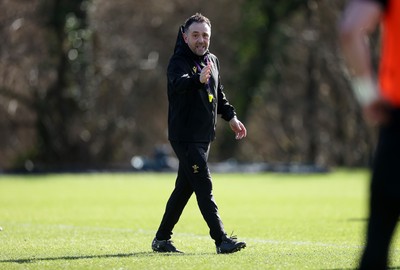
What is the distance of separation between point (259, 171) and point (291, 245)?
28597mm

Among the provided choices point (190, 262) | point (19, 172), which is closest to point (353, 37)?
point (190, 262)

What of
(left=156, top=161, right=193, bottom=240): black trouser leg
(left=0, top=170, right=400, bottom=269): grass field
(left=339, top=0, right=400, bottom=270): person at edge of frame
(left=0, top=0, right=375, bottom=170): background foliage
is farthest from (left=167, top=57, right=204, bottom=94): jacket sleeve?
(left=0, top=0, right=375, bottom=170): background foliage

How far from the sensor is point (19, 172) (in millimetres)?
36062

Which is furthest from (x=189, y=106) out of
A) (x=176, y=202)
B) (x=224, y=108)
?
(x=176, y=202)

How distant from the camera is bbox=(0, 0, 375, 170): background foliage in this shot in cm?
4047

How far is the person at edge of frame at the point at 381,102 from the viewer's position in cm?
519

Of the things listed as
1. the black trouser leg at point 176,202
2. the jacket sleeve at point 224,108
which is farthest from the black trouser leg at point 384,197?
the jacket sleeve at point 224,108

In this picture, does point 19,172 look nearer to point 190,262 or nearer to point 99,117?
point 99,117

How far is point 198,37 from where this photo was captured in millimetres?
9938

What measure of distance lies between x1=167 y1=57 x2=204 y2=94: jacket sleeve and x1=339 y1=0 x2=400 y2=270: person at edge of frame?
421 centimetres

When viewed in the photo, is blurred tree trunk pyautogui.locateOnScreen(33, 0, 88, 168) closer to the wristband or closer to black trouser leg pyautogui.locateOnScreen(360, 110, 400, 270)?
black trouser leg pyautogui.locateOnScreen(360, 110, 400, 270)

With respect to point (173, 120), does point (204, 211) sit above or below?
below

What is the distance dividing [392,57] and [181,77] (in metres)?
4.51

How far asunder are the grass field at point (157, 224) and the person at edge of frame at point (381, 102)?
11.1 feet
